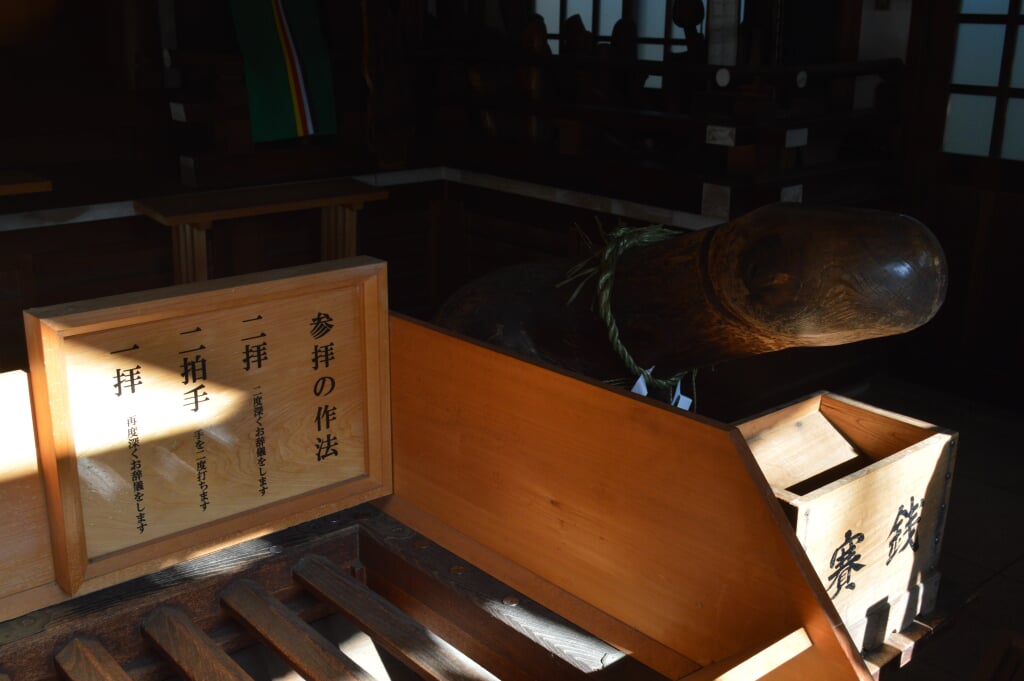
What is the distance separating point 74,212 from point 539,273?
3.01 m

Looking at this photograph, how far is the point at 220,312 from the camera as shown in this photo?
171 cm

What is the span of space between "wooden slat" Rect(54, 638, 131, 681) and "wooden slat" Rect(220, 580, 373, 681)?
220 mm

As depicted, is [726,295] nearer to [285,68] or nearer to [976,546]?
[976,546]

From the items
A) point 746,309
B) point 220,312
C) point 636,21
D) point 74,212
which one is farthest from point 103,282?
point 746,309

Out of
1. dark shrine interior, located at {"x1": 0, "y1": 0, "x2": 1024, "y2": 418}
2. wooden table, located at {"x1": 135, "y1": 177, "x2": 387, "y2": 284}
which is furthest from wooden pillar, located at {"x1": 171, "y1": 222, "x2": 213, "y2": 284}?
dark shrine interior, located at {"x1": 0, "y1": 0, "x2": 1024, "y2": 418}

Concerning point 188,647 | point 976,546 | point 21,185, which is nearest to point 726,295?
point 188,647

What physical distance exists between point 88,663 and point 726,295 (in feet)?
3.83

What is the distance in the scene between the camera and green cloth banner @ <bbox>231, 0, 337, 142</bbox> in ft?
15.6

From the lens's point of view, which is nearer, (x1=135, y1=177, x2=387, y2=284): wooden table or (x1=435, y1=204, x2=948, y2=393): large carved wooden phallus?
(x1=435, y1=204, x2=948, y2=393): large carved wooden phallus

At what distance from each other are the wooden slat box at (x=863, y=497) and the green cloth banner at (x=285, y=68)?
3.64 metres

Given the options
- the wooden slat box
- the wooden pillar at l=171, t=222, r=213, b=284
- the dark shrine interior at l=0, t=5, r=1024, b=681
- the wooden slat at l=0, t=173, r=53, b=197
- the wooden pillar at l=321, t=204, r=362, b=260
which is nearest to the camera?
the wooden slat box

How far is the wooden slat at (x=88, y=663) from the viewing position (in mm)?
1562

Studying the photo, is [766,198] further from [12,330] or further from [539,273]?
[12,330]

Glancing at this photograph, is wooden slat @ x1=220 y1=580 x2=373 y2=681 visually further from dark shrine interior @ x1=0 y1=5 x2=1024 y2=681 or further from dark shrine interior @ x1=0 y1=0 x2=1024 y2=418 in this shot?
dark shrine interior @ x1=0 y1=0 x2=1024 y2=418
